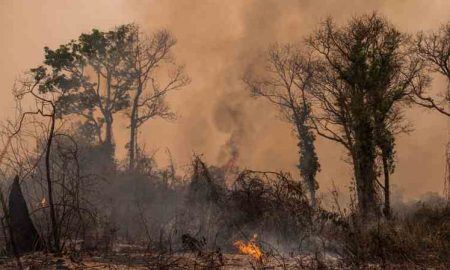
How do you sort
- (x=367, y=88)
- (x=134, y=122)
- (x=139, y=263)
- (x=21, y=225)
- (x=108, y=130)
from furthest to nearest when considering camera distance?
(x=134, y=122) → (x=108, y=130) → (x=367, y=88) → (x=139, y=263) → (x=21, y=225)

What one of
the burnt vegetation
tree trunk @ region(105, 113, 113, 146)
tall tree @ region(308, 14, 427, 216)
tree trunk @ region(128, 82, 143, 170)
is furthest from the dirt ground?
tree trunk @ region(128, 82, 143, 170)

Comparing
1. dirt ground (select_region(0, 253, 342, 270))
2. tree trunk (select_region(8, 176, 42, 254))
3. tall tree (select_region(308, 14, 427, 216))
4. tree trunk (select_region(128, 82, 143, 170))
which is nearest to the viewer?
dirt ground (select_region(0, 253, 342, 270))

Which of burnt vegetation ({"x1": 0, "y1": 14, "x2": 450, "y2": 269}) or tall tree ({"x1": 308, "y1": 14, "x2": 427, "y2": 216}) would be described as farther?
tall tree ({"x1": 308, "y1": 14, "x2": 427, "y2": 216})

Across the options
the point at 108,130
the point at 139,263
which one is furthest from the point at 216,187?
the point at 108,130

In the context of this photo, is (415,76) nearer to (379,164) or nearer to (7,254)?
(379,164)

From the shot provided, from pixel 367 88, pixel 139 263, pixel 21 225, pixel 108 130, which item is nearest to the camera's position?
pixel 21 225

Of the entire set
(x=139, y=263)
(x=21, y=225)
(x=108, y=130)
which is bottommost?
(x=139, y=263)

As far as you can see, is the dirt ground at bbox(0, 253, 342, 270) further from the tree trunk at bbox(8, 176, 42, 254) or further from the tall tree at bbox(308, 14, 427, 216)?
the tall tree at bbox(308, 14, 427, 216)

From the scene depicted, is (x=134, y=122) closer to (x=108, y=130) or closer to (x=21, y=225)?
(x=108, y=130)

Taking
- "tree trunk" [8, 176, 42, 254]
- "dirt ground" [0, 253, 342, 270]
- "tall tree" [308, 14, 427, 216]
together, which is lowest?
"dirt ground" [0, 253, 342, 270]

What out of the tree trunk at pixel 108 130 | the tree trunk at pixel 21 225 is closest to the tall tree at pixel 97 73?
the tree trunk at pixel 108 130

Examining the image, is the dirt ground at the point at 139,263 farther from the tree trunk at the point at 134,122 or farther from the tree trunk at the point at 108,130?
the tree trunk at the point at 134,122

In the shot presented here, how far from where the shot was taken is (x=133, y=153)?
4428 cm

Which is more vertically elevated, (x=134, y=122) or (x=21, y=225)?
(x=134, y=122)
